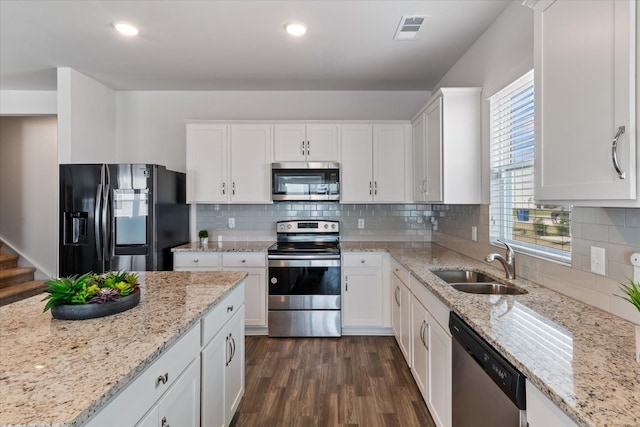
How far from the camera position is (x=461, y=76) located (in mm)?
2953

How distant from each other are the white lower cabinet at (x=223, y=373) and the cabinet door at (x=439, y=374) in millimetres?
1155

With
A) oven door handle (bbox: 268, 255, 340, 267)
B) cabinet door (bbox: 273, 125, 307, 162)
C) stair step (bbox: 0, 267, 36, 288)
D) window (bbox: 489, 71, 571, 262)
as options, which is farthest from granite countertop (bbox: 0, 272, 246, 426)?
stair step (bbox: 0, 267, 36, 288)

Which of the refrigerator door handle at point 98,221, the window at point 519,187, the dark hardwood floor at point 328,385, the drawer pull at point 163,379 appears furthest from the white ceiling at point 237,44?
the dark hardwood floor at point 328,385

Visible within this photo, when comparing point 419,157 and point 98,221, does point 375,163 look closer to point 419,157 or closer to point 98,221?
point 419,157

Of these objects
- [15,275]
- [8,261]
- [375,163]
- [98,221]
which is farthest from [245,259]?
[8,261]

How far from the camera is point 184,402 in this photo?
1.26 metres

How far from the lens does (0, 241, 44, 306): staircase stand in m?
3.92

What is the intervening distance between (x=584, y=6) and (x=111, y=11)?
276cm

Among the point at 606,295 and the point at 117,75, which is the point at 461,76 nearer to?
the point at 606,295

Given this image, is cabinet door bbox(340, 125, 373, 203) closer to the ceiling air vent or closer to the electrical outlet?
the ceiling air vent

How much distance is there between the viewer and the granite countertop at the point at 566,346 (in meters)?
0.76

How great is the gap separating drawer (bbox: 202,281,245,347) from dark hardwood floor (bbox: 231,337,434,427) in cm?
77

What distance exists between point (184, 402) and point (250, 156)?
268cm

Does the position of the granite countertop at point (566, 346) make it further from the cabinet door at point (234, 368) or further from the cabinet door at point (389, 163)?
the cabinet door at point (389, 163)
